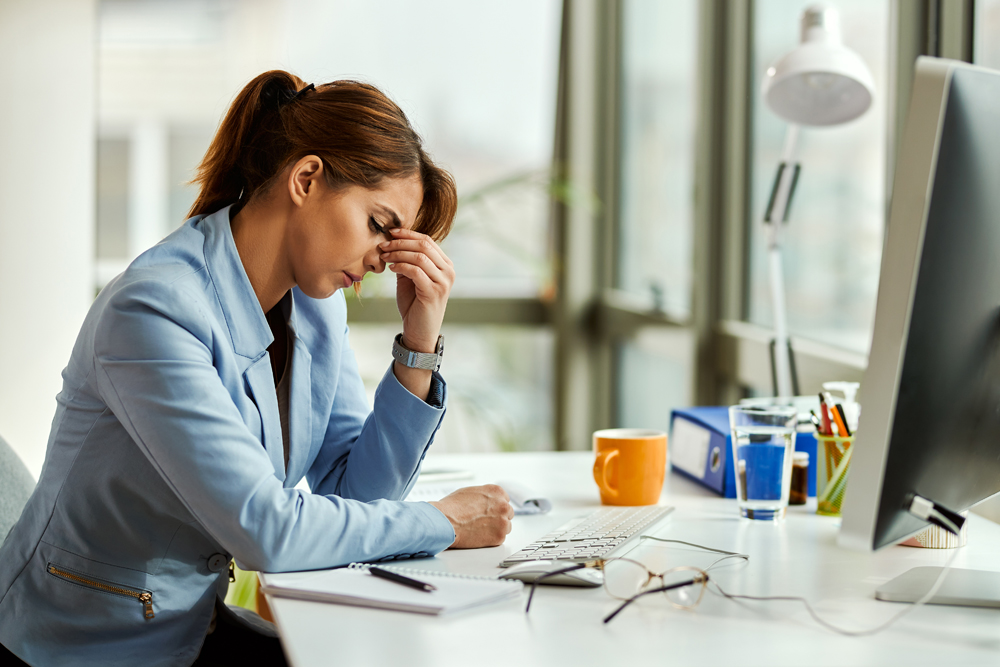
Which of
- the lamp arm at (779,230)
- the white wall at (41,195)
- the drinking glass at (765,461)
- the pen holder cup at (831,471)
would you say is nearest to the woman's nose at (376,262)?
the drinking glass at (765,461)

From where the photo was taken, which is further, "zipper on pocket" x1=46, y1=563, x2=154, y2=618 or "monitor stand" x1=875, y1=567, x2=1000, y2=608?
"zipper on pocket" x1=46, y1=563, x2=154, y2=618

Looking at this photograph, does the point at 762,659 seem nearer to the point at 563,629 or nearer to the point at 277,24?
the point at 563,629

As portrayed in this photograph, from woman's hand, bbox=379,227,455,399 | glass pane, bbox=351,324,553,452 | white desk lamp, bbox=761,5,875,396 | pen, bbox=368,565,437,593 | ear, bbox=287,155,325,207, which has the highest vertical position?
white desk lamp, bbox=761,5,875,396

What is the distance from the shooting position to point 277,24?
3518 millimetres

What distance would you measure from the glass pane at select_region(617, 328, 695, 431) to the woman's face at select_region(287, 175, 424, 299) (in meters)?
1.57

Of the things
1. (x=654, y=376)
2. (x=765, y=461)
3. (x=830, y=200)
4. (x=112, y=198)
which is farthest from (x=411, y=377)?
(x=112, y=198)

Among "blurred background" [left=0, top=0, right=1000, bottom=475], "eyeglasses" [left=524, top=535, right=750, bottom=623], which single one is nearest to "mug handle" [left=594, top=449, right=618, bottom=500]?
"eyeglasses" [left=524, top=535, right=750, bottom=623]

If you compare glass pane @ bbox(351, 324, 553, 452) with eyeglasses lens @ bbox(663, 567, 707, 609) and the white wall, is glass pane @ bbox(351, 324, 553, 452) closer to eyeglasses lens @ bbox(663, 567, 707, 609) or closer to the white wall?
the white wall

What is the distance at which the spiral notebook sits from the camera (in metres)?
0.87

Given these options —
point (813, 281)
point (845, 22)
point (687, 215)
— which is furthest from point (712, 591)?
point (687, 215)

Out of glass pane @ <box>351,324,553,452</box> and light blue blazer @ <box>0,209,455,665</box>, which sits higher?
light blue blazer @ <box>0,209,455,665</box>

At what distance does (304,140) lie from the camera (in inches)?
45.8

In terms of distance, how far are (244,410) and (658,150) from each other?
2.40 metres

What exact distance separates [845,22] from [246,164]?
140 cm
